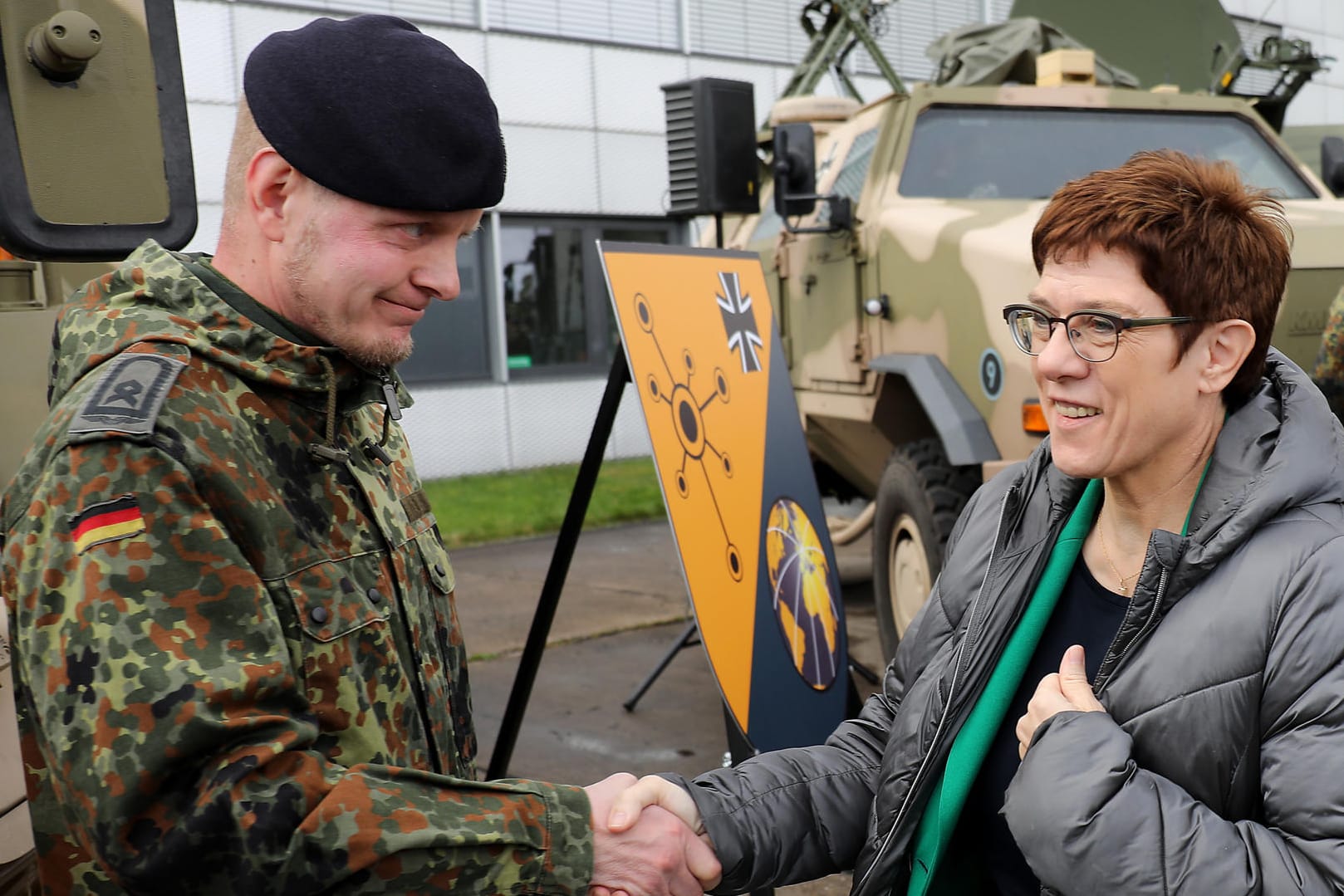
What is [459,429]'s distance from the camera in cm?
1273

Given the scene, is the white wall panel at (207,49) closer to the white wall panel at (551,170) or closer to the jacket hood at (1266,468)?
the white wall panel at (551,170)

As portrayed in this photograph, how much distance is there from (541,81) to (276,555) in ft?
39.8

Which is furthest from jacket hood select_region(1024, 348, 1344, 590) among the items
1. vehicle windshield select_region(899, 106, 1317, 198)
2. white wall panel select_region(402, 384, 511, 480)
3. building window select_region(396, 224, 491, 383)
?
building window select_region(396, 224, 491, 383)

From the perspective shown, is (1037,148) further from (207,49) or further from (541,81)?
(541,81)

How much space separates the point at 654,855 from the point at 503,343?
1153 centimetres

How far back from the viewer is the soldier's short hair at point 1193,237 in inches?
68.5

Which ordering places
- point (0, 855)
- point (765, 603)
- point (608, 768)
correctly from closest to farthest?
point (0, 855)
point (765, 603)
point (608, 768)

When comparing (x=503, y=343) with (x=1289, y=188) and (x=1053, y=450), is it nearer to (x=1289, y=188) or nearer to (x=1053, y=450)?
(x=1289, y=188)

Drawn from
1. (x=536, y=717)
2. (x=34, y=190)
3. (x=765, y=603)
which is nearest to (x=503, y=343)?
(x=536, y=717)

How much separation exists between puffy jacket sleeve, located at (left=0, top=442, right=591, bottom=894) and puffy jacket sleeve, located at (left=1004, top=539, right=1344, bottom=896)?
700 mm

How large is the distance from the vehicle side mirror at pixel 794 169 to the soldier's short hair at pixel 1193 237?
11.7 ft

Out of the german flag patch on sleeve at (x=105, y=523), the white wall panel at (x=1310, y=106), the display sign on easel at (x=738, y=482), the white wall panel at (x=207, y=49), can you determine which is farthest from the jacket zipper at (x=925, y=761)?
the white wall panel at (x=1310, y=106)

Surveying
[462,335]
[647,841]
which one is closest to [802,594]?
[647,841]

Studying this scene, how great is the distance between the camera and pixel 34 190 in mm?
2213
